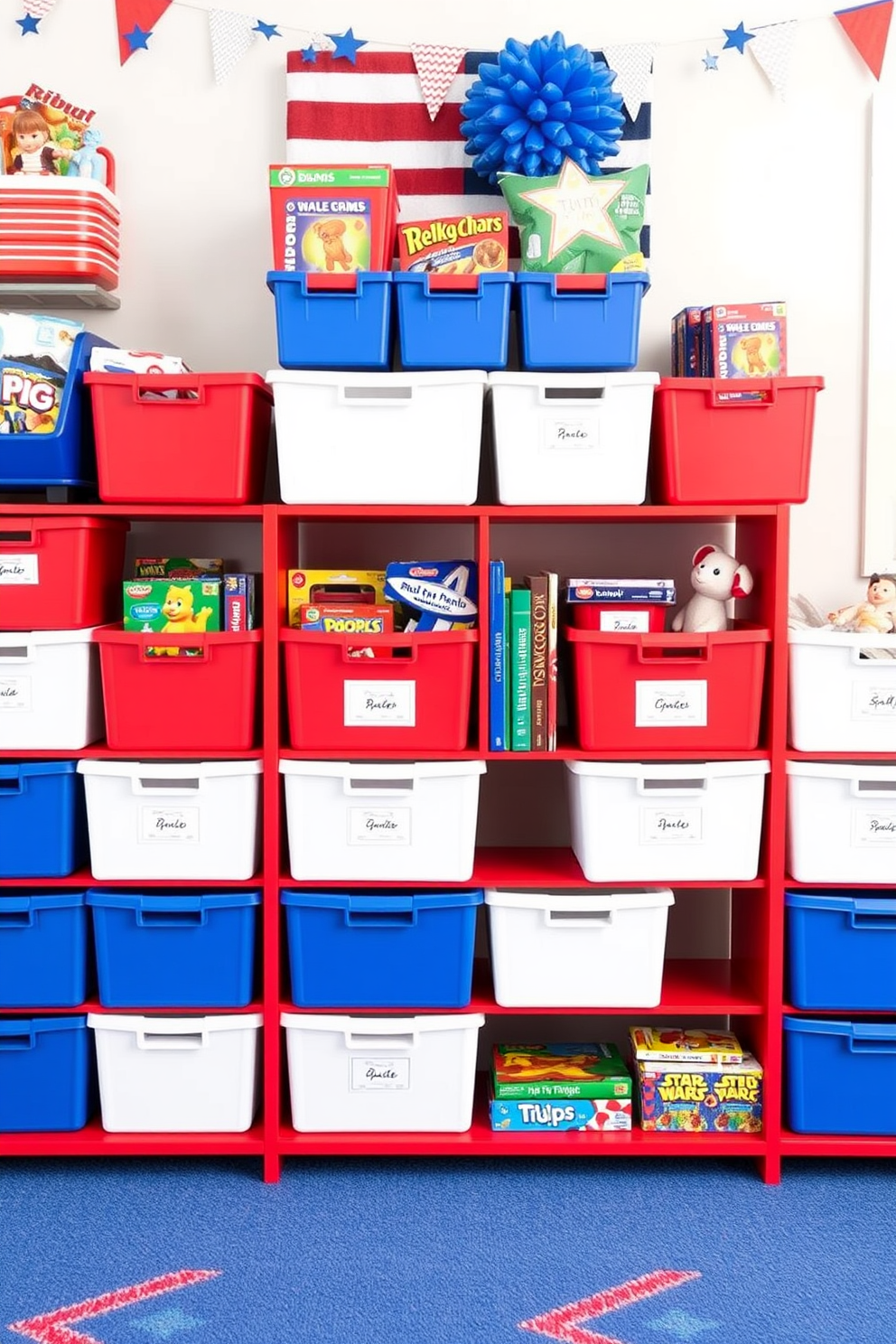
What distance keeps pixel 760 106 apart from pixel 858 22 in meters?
0.25

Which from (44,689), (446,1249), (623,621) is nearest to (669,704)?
(623,621)

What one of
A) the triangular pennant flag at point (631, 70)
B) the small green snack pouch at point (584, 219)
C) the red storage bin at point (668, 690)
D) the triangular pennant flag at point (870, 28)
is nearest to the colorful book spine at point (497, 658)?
the red storage bin at point (668, 690)

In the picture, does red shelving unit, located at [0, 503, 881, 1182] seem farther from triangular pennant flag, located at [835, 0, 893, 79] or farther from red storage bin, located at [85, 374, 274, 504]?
triangular pennant flag, located at [835, 0, 893, 79]

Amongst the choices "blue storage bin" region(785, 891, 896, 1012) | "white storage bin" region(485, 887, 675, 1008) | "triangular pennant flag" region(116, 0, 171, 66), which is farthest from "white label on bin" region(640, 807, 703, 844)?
"triangular pennant flag" region(116, 0, 171, 66)

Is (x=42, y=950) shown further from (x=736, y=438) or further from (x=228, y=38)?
(x=228, y=38)

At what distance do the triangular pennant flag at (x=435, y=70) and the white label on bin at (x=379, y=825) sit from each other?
1.41 metres

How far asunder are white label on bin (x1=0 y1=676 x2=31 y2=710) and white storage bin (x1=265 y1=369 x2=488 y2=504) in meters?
0.58

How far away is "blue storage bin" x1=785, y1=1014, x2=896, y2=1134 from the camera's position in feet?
7.23

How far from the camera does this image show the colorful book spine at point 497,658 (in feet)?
6.97

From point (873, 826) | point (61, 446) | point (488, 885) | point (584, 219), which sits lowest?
point (488, 885)

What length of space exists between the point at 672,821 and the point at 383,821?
1.73 ft

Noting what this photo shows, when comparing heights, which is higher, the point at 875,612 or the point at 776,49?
the point at 776,49

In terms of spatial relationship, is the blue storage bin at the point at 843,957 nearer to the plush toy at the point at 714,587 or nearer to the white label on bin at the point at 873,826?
the white label on bin at the point at 873,826

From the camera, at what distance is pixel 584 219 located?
2199 mm
